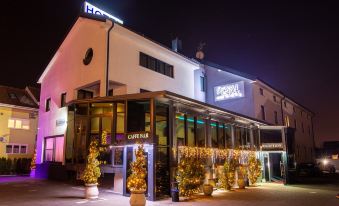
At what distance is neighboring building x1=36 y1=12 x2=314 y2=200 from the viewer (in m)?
13.7

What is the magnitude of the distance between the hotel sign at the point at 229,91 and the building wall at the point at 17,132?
19.1 metres

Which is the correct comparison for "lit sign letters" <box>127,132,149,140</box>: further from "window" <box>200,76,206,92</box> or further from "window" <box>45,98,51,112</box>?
"window" <box>200,76,206,92</box>

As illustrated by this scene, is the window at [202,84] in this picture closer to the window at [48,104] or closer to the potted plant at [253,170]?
the potted plant at [253,170]

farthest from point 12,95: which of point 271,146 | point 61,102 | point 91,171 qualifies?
point 271,146

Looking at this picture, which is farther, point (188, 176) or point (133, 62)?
point (133, 62)

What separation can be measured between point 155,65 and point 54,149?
9912 mm

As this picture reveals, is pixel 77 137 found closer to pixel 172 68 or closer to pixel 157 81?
pixel 157 81

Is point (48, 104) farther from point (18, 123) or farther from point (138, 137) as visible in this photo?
point (138, 137)

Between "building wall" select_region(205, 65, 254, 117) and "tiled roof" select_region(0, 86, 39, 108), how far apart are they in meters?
18.6

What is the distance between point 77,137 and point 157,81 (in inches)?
262

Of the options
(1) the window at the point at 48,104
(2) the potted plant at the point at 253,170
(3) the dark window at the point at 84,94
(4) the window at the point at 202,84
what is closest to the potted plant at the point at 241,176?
(2) the potted plant at the point at 253,170

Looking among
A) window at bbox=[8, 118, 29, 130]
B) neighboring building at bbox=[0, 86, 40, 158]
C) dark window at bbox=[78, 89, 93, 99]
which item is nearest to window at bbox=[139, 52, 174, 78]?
dark window at bbox=[78, 89, 93, 99]

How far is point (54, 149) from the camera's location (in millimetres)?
21531

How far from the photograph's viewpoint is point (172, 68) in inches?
885
